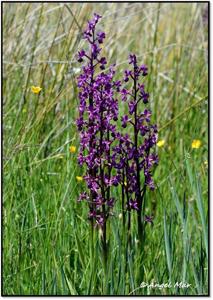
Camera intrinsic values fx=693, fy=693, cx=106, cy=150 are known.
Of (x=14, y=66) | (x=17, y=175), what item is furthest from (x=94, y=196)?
(x=14, y=66)

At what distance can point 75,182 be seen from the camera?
326cm

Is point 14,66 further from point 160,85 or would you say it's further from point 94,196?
point 94,196

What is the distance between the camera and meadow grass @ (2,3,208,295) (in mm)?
2652

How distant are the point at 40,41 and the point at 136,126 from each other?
7.44 feet

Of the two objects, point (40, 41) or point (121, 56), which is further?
point (121, 56)

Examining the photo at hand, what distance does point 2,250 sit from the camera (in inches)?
121

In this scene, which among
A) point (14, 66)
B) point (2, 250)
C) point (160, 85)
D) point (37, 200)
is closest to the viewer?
point (2, 250)

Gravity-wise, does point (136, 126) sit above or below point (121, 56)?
below

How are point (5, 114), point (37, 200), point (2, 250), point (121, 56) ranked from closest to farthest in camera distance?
point (2, 250) < point (37, 200) < point (5, 114) < point (121, 56)

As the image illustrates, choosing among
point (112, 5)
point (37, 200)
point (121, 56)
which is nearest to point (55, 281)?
point (37, 200)

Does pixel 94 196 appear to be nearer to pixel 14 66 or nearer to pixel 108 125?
pixel 108 125

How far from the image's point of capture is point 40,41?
4633mm

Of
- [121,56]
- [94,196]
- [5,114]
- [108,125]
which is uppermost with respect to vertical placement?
[121,56]

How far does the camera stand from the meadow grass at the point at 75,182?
265 centimetres
